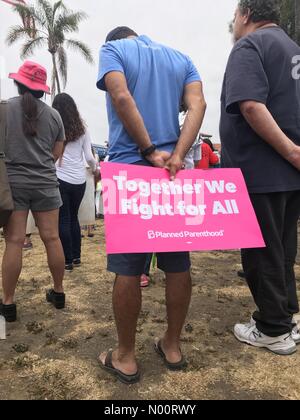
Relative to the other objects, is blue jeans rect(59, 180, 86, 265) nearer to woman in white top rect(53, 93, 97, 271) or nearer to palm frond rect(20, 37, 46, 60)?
woman in white top rect(53, 93, 97, 271)

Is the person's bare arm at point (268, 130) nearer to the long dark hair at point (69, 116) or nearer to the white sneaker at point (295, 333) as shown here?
the white sneaker at point (295, 333)

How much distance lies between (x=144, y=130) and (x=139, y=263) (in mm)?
649

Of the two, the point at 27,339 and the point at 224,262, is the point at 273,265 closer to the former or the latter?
the point at 27,339

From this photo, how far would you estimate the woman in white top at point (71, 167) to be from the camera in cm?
408

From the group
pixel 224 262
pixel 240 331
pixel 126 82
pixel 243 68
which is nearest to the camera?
pixel 126 82

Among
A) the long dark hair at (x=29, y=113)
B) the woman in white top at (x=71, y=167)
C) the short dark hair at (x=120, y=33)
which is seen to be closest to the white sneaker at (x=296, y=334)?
the short dark hair at (x=120, y=33)

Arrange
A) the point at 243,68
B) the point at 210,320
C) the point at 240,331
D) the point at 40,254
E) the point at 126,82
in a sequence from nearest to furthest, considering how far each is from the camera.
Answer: the point at 126,82 → the point at 243,68 → the point at 240,331 → the point at 210,320 → the point at 40,254

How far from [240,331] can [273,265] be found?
1.74 feet

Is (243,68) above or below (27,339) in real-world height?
above

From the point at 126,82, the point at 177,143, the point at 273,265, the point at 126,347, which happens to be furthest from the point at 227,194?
the point at 126,347

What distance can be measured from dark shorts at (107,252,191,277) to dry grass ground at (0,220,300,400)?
0.56m

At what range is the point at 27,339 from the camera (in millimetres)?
2605

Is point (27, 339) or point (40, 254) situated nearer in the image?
point (27, 339)

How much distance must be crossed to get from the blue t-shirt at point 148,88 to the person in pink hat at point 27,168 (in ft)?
3.12
